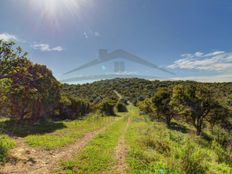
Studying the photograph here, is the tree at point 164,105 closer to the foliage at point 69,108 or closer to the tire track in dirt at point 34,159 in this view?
the foliage at point 69,108

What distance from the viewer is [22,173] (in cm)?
987

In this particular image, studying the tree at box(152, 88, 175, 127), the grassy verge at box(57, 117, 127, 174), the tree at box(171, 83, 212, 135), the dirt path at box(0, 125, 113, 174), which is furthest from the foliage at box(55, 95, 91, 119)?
the grassy verge at box(57, 117, 127, 174)

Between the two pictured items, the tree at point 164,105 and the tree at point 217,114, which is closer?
the tree at point 217,114

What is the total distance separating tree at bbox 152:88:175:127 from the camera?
1714 inches

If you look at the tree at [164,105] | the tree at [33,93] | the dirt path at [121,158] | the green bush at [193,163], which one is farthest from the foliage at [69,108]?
the green bush at [193,163]

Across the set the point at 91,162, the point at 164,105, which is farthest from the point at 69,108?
the point at 91,162

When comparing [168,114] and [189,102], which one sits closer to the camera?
[189,102]

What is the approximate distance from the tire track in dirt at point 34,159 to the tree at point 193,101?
2183cm

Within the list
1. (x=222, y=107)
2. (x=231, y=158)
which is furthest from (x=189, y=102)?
(x=231, y=158)

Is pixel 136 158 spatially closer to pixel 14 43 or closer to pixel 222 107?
pixel 14 43

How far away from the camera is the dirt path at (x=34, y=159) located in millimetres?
10291

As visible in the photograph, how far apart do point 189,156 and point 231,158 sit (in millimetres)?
7021

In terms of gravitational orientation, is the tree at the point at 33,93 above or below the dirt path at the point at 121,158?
above

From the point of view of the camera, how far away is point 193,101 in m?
32.9
